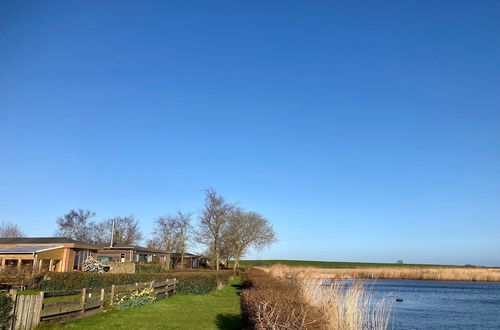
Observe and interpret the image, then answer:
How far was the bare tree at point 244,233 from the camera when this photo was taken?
67938 millimetres

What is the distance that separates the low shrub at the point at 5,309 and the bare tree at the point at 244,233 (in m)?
57.0

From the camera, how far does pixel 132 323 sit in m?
13.3

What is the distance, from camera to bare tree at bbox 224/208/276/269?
2675 inches

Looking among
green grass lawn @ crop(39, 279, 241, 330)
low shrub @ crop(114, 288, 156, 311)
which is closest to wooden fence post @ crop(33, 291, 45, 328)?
green grass lawn @ crop(39, 279, 241, 330)

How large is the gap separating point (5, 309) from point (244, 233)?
61260 millimetres

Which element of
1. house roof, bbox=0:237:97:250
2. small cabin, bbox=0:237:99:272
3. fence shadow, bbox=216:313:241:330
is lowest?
fence shadow, bbox=216:313:241:330

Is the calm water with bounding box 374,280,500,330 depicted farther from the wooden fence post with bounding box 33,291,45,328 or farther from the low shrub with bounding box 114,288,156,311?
the wooden fence post with bounding box 33,291,45,328

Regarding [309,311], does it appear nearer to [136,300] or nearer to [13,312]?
[13,312]

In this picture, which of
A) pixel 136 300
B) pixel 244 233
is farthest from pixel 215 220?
Answer: pixel 136 300

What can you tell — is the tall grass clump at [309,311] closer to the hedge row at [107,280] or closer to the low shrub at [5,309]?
the low shrub at [5,309]

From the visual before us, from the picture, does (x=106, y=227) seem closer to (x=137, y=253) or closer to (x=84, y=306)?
(x=137, y=253)

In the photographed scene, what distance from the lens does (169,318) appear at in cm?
1466

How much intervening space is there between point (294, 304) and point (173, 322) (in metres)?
7.29

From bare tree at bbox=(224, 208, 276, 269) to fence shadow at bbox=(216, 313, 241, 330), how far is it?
50975 millimetres
